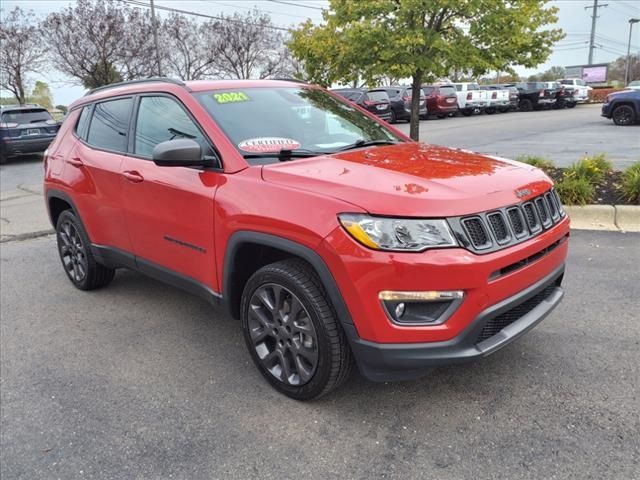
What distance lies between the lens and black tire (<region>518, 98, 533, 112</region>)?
3144 centimetres

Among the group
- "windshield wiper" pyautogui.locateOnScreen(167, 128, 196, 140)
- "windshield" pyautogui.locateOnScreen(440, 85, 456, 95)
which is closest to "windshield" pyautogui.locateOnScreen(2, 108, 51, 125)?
"windshield wiper" pyautogui.locateOnScreen(167, 128, 196, 140)

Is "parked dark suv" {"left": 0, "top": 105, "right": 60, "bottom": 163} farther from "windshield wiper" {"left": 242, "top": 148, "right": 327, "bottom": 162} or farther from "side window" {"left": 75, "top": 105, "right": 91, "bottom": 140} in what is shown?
"windshield wiper" {"left": 242, "top": 148, "right": 327, "bottom": 162}

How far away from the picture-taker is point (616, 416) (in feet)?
9.16

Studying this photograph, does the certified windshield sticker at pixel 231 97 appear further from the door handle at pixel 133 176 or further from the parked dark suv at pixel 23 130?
the parked dark suv at pixel 23 130

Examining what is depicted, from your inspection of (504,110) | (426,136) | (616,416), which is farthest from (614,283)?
(504,110)

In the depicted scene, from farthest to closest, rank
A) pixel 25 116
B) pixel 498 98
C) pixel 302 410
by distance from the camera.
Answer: pixel 498 98 < pixel 25 116 < pixel 302 410

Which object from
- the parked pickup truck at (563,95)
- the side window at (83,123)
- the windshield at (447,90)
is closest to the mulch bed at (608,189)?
the side window at (83,123)

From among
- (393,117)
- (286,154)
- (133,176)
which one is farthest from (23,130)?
(286,154)

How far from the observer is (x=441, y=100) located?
2745 centimetres

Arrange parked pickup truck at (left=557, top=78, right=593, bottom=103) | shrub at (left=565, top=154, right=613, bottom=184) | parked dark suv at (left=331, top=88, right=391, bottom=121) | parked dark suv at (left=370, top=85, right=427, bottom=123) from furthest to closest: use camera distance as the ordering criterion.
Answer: parked pickup truck at (left=557, top=78, right=593, bottom=103)
parked dark suv at (left=370, top=85, right=427, bottom=123)
parked dark suv at (left=331, top=88, right=391, bottom=121)
shrub at (left=565, top=154, right=613, bottom=184)

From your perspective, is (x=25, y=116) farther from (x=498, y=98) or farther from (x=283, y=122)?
(x=498, y=98)

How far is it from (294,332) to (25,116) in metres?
16.4

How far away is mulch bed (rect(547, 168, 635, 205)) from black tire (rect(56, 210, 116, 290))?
18.2 feet

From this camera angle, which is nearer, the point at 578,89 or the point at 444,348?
the point at 444,348
